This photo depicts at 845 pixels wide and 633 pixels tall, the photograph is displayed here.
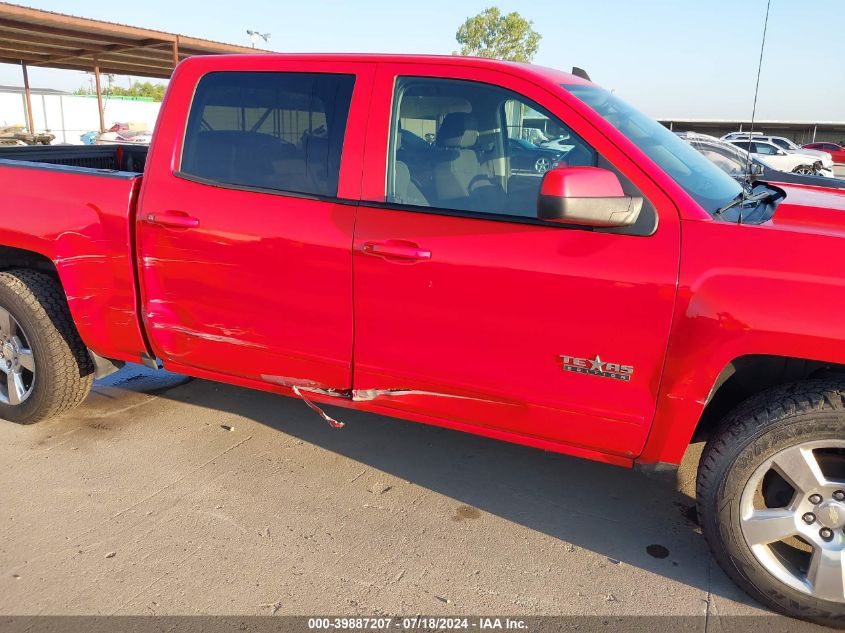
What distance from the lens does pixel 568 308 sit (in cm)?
247

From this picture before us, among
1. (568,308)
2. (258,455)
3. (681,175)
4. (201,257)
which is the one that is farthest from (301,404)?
(681,175)

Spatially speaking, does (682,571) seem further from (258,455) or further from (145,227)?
(145,227)

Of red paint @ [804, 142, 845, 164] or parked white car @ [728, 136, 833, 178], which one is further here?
red paint @ [804, 142, 845, 164]

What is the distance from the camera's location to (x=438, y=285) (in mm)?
2639

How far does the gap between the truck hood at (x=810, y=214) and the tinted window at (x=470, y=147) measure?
796mm

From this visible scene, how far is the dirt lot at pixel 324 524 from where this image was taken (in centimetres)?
253

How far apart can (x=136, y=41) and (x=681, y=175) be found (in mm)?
19703

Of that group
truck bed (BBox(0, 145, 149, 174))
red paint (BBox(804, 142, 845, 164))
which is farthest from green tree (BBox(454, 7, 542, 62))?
truck bed (BBox(0, 145, 149, 174))

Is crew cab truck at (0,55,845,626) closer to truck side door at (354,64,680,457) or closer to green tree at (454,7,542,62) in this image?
truck side door at (354,64,680,457)

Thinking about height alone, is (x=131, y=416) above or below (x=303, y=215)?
below

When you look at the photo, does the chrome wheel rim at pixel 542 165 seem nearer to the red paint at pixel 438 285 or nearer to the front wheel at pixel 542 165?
the front wheel at pixel 542 165

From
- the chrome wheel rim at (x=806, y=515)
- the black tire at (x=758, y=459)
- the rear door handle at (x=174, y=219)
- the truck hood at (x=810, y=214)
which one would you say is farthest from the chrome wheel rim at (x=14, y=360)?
the truck hood at (x=810, y=214)

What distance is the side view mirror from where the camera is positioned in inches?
90.4

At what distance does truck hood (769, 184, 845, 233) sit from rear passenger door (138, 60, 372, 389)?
5.39ft
